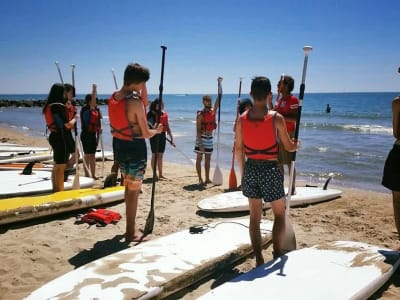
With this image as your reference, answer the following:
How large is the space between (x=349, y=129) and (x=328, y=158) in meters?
12.3

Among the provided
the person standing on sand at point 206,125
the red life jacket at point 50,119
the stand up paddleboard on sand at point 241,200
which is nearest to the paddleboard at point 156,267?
the stand up paddleboard on sand at point 241,200

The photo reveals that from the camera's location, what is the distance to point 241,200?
5.91 metres

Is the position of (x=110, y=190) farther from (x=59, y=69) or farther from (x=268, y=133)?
(x=268, y=133)

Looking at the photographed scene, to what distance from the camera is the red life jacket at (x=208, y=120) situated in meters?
7.44

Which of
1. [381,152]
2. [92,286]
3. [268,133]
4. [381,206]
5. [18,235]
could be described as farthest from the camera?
[381,152]

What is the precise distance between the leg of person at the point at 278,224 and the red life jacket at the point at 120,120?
1.66 meters

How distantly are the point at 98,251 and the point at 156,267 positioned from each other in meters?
1.13

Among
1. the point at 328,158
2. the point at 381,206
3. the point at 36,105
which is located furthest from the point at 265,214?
the point at 36,105

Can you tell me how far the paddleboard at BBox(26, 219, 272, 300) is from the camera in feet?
9.57

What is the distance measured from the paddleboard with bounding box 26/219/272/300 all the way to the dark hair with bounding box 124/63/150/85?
67.1 inches

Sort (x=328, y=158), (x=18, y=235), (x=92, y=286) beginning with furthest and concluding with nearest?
(x=328, y=158) → (x=18, y=235) → (x=92, y=286)

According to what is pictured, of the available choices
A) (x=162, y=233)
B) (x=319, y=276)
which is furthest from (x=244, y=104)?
(x=319, y=276)

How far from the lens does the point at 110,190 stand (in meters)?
6.05

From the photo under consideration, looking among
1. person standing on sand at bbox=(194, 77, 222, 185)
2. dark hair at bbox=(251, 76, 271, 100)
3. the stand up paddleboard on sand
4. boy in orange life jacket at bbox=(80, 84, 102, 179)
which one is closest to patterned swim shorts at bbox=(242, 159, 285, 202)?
dark hair at bbox=(251, 76, 271, 100)
